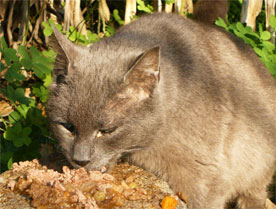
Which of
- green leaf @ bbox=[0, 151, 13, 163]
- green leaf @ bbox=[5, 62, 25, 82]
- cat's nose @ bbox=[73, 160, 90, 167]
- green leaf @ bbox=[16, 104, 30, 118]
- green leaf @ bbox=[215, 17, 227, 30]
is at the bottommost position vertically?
green leaf @ bbox=[0, 151, 13, 163]

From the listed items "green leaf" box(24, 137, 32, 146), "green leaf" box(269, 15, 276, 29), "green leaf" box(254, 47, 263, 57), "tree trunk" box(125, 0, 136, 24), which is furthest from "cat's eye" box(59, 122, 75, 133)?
"green leaf" box(269, 15, 276, 29)

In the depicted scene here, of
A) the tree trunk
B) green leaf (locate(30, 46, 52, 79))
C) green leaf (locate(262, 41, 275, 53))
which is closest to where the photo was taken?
green leaf (locate(30, 46, 52, 79))

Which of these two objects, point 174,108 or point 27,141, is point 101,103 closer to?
point 174,108

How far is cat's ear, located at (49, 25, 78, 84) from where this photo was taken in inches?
99.0

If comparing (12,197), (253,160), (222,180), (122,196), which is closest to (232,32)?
(253,160)

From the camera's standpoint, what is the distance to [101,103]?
2420mm

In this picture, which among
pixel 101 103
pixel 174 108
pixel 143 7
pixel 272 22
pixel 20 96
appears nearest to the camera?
pixel 101 103

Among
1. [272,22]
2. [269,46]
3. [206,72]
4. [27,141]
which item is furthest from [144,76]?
[272,22]

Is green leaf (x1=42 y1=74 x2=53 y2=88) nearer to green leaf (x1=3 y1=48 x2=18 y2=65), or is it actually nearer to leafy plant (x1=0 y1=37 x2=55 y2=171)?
leafy plant (x1=0 y1=37 x2=55 y2=171)

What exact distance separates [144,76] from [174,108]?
354 millimetres

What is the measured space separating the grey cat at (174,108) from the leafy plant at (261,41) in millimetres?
335

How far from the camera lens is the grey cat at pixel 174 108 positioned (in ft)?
8.08

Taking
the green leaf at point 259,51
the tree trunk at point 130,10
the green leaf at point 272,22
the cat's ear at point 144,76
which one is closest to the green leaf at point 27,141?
the cat's ear at point 144,76

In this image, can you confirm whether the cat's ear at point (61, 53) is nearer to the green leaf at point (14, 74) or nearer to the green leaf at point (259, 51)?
the green leaf at point (14, 74)
